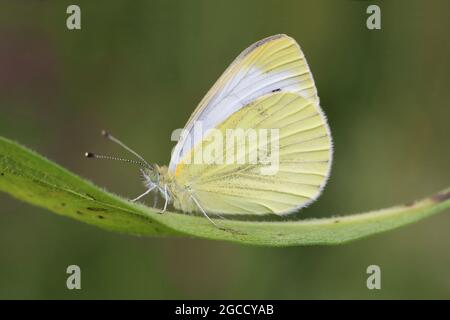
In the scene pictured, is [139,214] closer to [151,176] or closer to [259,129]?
[151,176]

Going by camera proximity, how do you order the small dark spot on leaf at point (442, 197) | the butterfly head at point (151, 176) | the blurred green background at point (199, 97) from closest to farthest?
1. the small dark spot on leaf at point (442, 197)
2. the butterfly head at point (151, 176)
3. the blurred green background at point (199, 97)

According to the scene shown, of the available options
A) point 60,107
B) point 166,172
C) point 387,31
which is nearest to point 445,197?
point 166,172

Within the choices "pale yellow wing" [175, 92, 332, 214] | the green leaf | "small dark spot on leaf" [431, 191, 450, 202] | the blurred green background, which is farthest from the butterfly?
"small dark spot on leaf" [431, 191, 450, 202]

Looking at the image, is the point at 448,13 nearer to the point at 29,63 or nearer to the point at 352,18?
the point at 352,18

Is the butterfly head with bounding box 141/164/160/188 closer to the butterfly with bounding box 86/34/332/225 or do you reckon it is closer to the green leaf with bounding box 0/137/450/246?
the butterfly with bounding box 86/34/332/225

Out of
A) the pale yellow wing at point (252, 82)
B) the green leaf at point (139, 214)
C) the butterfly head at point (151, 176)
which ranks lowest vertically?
the green leaf at point (139, 214)

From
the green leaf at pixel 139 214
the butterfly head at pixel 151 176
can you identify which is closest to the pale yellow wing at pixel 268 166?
the butterfly head at pixel 151 176

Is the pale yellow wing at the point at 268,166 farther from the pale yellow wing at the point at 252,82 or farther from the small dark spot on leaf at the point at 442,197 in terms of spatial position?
the small dark spot on leaf at the point at 442,197
